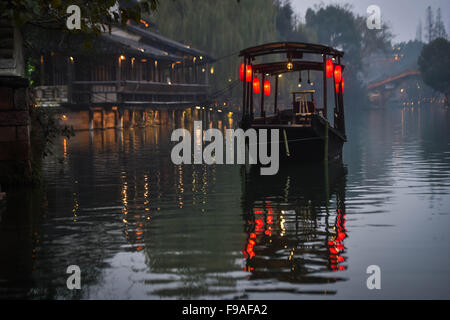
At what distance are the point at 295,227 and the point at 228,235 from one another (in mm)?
1189

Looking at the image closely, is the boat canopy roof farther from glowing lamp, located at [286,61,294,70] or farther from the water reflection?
the water reflection

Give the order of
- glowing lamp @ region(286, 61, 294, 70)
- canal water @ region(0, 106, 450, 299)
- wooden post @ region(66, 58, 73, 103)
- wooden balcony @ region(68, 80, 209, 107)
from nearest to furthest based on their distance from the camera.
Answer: canal water @ region(0, 106, 450, 299) < glowing lamp @ region(286, 61, 294, 70) < wooden post @ region(66, 58, 73, 103) < wooden balcony @ region(68, 80, 209, 107)

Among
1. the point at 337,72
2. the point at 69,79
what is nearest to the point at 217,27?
the point at 69,79

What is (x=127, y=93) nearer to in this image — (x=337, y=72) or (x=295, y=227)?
(x=337, y=72)

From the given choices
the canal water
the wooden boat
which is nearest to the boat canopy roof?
the wooden boat

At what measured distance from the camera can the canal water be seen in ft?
22.9

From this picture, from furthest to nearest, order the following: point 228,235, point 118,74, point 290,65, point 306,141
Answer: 1. point 118,74
2. point 290,65
3. point 306,141
4. point 228,235

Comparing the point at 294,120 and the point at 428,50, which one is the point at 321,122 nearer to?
the point at 294,120

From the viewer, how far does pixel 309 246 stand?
8859mm

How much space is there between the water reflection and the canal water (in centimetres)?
2

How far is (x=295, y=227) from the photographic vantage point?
10.3 meters

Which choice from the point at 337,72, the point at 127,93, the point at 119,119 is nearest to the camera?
the point at 337,72

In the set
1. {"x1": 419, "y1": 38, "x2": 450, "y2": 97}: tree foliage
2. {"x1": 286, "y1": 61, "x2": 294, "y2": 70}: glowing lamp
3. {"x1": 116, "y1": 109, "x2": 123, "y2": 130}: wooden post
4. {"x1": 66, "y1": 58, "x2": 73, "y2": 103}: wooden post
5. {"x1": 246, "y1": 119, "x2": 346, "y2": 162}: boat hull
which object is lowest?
{"x1": 246, "y1": 119, "x2": 346, "y2": 162}: boat hull

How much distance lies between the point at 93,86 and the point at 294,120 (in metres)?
21.6
